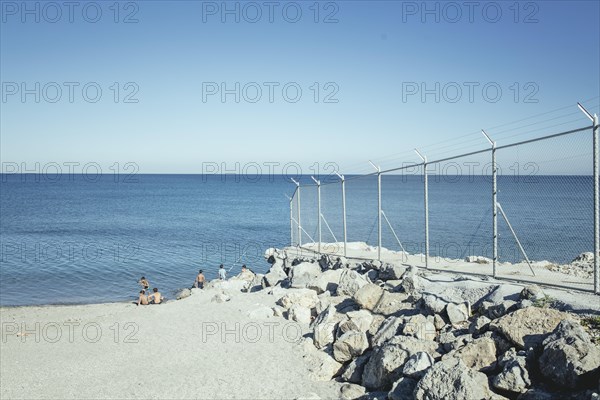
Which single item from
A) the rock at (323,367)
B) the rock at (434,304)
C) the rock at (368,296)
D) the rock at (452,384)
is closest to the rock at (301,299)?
the rock at (368,296)

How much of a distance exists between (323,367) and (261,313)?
→ 526 cm

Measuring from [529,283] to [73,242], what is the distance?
131ft

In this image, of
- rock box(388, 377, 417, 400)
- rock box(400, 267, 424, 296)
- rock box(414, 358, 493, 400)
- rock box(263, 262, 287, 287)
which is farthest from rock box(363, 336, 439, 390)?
rock box(263, 262, 287, 287)

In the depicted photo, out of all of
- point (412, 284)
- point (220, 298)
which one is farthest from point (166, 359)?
point (412, 284)

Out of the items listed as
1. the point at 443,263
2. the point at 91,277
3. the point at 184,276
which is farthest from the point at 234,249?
the point at 443,263

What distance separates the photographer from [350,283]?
579 inches

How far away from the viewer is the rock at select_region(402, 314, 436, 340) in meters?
9.64

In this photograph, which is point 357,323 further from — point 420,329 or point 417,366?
point 417,366

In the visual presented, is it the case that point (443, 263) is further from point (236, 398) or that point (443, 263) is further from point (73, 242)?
point (73, 242)

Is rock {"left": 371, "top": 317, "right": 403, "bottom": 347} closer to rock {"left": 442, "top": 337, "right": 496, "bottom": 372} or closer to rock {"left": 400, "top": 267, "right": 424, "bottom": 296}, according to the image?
rock {"left": 400, "top": 267, "right": 424, "bottom": 296}

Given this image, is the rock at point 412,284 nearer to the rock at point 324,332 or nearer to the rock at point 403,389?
the rock at point 324,332

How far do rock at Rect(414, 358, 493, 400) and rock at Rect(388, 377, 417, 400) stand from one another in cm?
47

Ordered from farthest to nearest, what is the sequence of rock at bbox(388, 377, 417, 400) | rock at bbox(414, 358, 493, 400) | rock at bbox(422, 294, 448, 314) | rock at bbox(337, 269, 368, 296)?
rock at bbox(337, 269, 368, 296)
rock at bbox(422, 294, 448, 314)
rock at bbox(388, 377, 417, 400)
rock at bbox(414, 358, 493, 400)

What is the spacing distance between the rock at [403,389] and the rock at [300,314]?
655 centimetres
